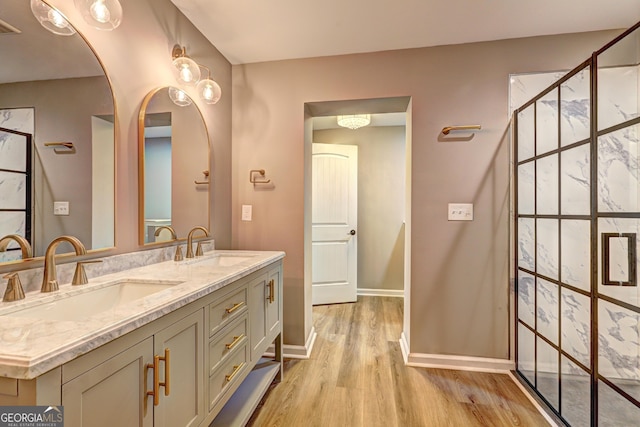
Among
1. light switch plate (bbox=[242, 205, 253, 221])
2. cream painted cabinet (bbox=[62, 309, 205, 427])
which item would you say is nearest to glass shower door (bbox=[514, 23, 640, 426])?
cream painted cabinet (bbox=[62, 309, 205, 427])

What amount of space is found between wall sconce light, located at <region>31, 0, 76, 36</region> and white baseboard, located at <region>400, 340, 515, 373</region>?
266cm

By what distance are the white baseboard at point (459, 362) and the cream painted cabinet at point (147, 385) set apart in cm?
163

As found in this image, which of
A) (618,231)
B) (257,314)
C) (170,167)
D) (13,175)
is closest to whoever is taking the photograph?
(13,175)

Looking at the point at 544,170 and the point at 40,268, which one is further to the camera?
the point at 544,170

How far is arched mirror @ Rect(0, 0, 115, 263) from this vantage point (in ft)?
3.20

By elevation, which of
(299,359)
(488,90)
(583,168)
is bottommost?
(299,359)

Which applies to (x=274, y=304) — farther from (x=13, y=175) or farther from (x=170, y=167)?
(x=13, y=175)

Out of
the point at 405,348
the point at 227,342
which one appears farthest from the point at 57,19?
the point at 405,348

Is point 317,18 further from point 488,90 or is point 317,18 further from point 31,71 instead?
point 31,71

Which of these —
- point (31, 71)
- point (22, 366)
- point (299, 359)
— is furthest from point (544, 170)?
point (31, 71)

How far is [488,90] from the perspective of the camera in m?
2.12

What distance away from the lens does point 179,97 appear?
5.84ft

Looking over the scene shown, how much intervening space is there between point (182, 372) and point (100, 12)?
1.40 m

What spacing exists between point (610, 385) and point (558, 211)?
845mm
